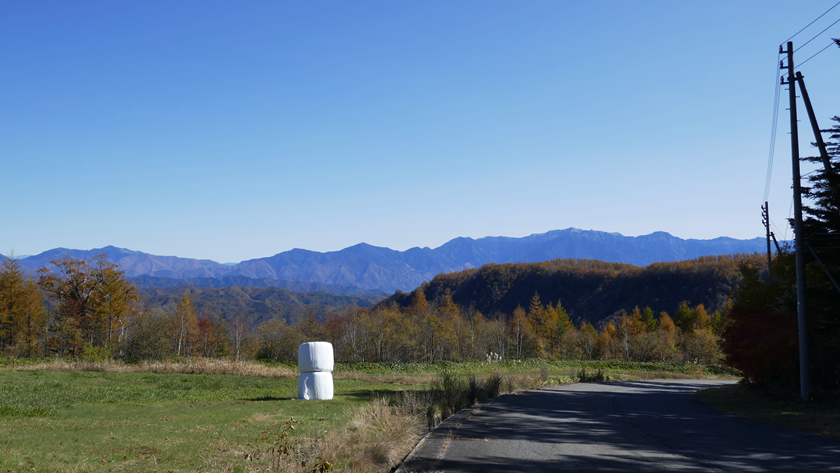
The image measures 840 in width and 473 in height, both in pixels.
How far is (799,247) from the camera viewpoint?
59.5ft

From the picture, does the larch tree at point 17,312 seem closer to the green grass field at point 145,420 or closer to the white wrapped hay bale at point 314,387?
the green grass field at point 145,420

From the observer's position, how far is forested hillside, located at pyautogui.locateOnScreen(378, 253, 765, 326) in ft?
425

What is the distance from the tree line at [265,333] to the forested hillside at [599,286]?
3706 cm

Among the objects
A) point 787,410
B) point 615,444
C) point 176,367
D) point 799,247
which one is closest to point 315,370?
point 615,444

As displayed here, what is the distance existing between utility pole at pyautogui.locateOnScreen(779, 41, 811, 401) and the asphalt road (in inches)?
116

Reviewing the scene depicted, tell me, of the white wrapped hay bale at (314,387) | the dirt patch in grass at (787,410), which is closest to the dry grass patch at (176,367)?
the white wrapped hay bale at (314,387)

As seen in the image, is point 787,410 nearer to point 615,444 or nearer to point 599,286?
point 615,444

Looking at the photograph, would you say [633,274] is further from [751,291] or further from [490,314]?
[751,291]

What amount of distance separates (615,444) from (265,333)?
82.7 metres

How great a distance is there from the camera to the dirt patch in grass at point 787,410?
45.1ft

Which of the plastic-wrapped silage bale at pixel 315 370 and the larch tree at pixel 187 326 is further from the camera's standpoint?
the larch tree at pixel 187 326

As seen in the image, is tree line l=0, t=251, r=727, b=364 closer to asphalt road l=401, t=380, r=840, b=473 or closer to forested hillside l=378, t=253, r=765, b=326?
asphalt road l=401, t=380, r=840, b=473

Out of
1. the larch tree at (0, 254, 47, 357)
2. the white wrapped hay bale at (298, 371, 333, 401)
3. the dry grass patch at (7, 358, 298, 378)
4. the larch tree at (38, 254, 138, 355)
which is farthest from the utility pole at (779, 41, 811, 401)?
the larch tree at (0, 254, 47, 357)

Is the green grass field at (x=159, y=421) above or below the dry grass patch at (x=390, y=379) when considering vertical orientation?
above
